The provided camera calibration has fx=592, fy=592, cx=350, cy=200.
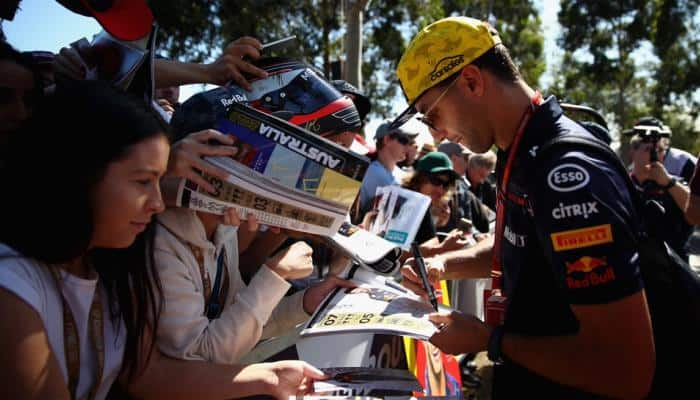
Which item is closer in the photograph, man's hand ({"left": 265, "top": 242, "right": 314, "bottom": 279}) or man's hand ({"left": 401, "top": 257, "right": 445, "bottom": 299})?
man's hand ({"left": 265, "top": 242, "right": 314, "bottom": 279})

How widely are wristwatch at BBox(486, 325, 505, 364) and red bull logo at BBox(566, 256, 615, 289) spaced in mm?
309

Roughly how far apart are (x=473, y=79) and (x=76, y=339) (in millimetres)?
1385

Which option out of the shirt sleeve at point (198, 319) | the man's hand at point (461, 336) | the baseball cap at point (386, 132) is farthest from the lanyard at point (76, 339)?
the baseball cap at point (386, 132)

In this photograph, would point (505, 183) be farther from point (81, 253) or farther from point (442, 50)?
point (81, 253)

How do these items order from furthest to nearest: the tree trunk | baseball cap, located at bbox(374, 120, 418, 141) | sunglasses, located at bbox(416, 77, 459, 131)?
1. the tree trunk
2. baseball cap, located at bbox(374, 120, 418, 141)
3. sunglasses, located at bbox(416, 77, 459, 131)

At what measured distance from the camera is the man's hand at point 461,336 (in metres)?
1.79

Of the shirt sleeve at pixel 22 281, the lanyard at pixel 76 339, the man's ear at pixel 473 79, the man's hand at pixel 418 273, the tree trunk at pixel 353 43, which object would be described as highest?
the tree trunk at pixel 353 43

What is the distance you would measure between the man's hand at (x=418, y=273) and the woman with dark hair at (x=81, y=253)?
36.3 inches

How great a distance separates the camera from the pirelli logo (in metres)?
1.49

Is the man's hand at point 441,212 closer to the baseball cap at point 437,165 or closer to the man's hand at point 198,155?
the baseball cap at point 437,165

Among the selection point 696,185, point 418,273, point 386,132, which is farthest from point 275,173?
point 386,132

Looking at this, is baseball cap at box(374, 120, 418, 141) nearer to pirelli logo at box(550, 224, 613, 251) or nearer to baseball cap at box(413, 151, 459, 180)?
baseball cap at box(413, 151, 459, 180)

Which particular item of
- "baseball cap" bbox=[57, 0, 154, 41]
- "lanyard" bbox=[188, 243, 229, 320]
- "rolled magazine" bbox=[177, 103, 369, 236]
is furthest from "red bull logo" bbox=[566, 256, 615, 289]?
"baseball cap" bbox=[57, 0, 154, 41]

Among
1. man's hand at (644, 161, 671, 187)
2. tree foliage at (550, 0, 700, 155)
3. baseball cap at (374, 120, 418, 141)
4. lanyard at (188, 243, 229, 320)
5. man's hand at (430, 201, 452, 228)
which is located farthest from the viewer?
tree foliage at (550, 0, 700, 155)
